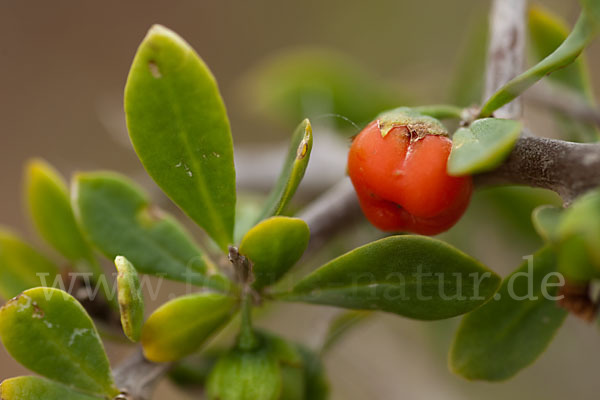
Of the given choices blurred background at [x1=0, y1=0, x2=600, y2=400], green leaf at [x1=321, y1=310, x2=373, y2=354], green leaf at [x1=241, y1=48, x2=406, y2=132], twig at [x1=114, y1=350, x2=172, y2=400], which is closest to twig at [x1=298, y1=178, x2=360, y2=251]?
green leaf at [x1=321, y1=310, x2=373, y2=354]

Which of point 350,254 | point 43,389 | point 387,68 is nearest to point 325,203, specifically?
point 350,254

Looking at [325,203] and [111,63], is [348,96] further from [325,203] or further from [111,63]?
[111,63]

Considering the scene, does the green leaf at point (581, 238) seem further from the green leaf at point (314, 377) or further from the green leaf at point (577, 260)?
the green leaf at point (314, 377)

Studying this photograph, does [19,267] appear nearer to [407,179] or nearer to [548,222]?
[407,179]

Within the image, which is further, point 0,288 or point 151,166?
point 0,288

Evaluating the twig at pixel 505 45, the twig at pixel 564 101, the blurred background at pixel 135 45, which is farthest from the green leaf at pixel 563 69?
the blurred background at pixel 135 45

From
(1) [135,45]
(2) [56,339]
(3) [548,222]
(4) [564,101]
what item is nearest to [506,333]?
(3) [548,222]

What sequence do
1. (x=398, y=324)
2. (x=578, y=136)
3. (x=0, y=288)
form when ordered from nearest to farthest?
1. (x=0, y=288)
2. (x=578, y=136)
3. (x=398, y=324)
